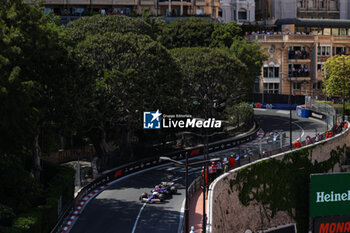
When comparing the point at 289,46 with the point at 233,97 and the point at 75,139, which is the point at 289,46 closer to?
the point at 233,97

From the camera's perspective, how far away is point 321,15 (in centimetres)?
13600

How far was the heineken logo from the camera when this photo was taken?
2344 inches

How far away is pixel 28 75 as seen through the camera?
45062mm

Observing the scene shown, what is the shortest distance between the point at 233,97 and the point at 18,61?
38.5 meters

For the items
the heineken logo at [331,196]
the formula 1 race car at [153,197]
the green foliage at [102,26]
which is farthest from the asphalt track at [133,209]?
the green foliage at [102,26]

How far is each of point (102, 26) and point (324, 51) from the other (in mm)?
58237

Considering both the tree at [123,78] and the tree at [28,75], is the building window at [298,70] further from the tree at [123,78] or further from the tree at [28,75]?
the tree at [28,75]

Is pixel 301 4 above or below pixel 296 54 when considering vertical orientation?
above

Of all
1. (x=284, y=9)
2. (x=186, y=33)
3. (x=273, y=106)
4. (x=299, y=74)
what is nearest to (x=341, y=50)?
(x=299, y=74)

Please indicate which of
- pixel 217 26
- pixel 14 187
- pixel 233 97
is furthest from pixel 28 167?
pixel 217 26

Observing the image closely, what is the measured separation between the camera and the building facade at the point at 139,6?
361 feet

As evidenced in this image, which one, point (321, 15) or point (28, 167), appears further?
point (321, 15)

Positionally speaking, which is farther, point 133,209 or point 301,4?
point 301,4

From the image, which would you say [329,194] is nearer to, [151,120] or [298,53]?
[151,120]
